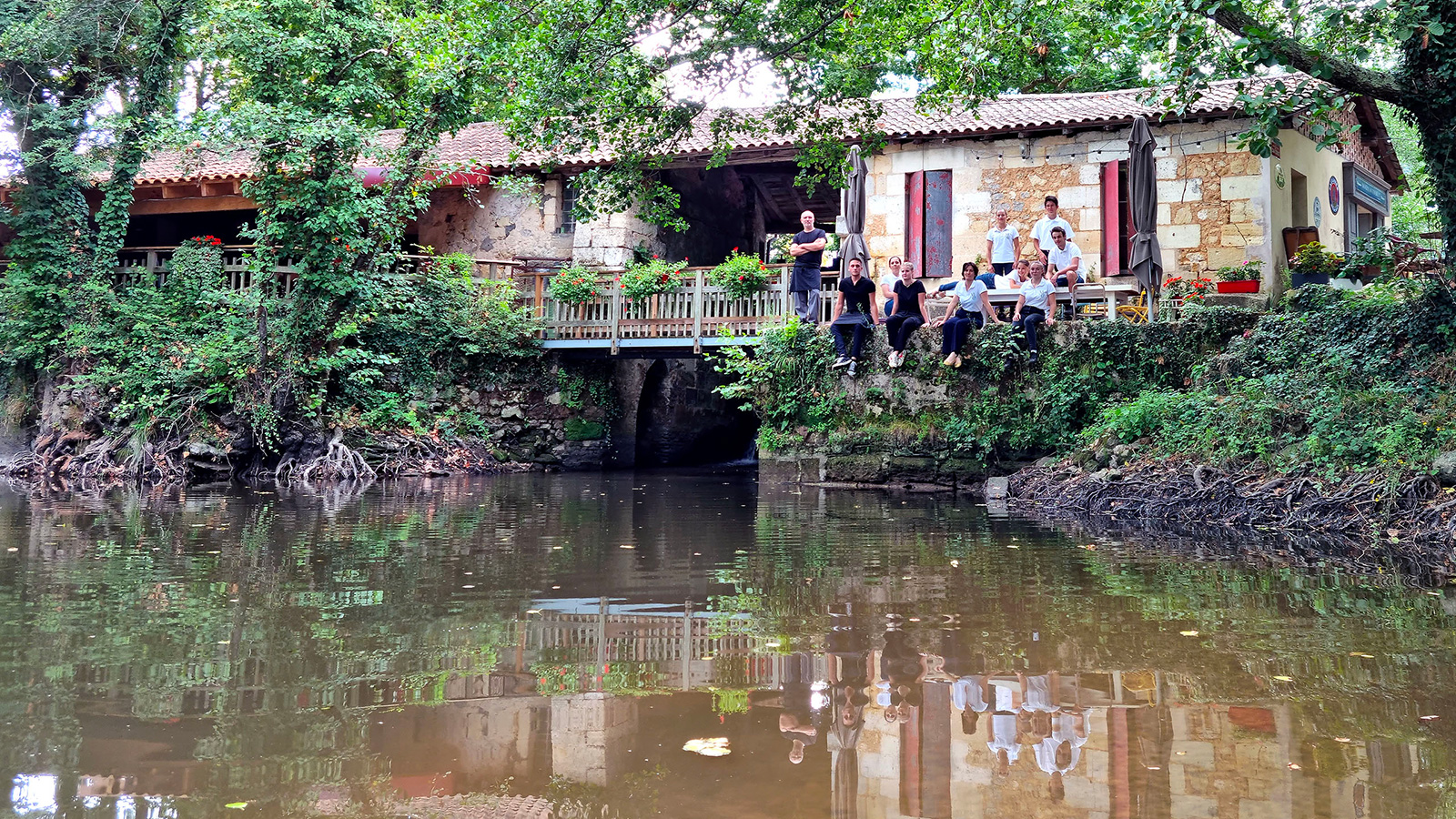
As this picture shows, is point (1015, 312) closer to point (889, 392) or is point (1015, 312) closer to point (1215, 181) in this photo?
point (889, 392)

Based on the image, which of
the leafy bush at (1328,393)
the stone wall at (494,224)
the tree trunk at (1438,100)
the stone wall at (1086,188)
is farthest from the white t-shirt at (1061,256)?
the stone wall at (494,224)

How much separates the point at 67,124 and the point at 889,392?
13380 millimetres

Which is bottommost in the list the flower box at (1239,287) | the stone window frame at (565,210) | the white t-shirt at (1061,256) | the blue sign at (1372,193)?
the flower box at (1239,287)

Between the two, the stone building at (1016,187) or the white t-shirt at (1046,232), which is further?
the stone building at (1016,187)

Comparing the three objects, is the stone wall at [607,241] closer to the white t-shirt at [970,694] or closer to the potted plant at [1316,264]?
the potted plant at [1316,264]

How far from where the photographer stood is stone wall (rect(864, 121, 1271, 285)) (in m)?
15.0

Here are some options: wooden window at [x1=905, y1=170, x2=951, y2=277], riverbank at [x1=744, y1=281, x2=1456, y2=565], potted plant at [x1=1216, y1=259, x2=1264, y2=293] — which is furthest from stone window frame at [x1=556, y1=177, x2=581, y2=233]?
potted plant at [x1=1216, y1=259, x2=1264, y2=293]

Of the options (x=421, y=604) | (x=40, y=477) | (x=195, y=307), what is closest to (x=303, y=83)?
(x=195, y=307)

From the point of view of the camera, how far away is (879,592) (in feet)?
17.1

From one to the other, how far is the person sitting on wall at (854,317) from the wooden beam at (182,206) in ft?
40.1

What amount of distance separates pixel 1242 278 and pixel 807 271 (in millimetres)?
6000

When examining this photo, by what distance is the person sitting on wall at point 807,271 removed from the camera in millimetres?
13150

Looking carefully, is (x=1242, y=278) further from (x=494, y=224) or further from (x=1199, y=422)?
(x=494, y=224)

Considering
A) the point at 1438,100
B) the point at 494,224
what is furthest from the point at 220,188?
the point at 1438,100
